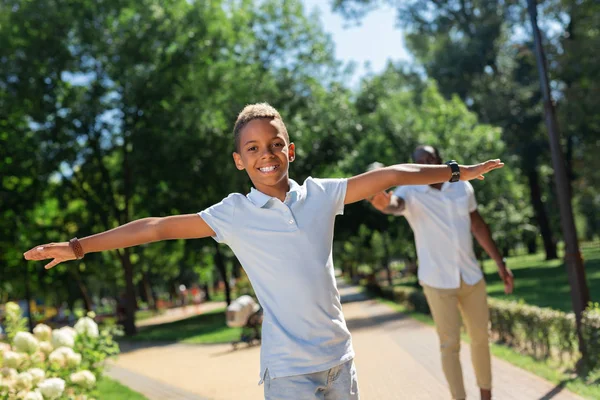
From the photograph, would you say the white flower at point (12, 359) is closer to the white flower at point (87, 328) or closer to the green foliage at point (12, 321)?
the green foliage at point (12, 321)

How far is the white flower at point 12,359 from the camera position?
6320 millimetres

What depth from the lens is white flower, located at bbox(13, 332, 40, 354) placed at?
6.59 m

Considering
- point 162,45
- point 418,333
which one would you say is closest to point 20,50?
point 162,45

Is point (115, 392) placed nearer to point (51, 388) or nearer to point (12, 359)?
point (12, 359)

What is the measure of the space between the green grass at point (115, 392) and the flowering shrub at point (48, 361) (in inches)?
94.8

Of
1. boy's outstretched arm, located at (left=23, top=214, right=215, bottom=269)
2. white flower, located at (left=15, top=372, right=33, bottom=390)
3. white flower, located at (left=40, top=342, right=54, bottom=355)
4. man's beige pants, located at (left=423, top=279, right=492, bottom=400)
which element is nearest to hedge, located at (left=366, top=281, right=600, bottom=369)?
man's beige pants, located at (left=423, top=279, right=492, bottom=400)

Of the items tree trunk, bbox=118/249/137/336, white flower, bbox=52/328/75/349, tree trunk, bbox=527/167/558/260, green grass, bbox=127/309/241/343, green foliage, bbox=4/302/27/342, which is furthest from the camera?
tree trunk, bbox=527/167/558/260

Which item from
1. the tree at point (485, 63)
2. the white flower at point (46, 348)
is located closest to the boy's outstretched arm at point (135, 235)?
the white flower at point (46, 348)

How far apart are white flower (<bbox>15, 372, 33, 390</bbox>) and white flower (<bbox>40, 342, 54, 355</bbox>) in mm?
765

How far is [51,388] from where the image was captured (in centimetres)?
614

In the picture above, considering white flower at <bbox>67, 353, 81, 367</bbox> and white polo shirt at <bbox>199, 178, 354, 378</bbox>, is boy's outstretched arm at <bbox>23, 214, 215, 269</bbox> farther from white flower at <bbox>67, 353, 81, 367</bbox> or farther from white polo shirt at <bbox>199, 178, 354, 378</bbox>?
white flower at <bbox>67, 353, 81, 367</bbox>

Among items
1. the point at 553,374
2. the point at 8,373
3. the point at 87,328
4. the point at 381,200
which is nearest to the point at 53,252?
the point at 381,200

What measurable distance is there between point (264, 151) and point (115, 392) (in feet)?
29.2

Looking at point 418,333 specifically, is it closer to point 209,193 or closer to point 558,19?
point 209,193
